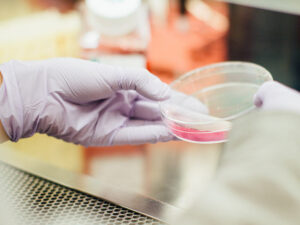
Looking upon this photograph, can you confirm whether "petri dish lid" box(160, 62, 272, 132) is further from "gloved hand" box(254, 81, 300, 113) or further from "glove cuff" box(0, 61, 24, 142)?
"glove cuff" box(0, 61, 24, 142)

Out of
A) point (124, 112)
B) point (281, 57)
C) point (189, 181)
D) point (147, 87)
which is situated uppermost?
point (147, 87)

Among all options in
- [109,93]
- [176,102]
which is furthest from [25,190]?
[176,102]

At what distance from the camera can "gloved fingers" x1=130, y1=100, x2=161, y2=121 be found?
93cm

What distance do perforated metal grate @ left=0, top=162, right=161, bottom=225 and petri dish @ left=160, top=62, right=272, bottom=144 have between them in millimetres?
224

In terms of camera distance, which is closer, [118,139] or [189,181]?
[118,139]

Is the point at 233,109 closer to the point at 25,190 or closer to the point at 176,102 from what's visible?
the point at 176,102

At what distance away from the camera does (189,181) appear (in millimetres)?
Answer: 1243

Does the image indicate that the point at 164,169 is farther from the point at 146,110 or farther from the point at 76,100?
the point at 76,100

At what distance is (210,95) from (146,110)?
205 mm

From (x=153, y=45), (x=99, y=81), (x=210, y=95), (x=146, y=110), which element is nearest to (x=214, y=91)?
(x=210, y=95)

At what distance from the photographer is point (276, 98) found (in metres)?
0.63

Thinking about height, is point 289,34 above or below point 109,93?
below

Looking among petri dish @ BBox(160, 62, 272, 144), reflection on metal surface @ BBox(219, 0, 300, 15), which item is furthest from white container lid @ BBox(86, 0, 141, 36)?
petri dish @ BBox(160, 62, 272, 144)

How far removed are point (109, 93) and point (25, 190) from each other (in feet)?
0.93
